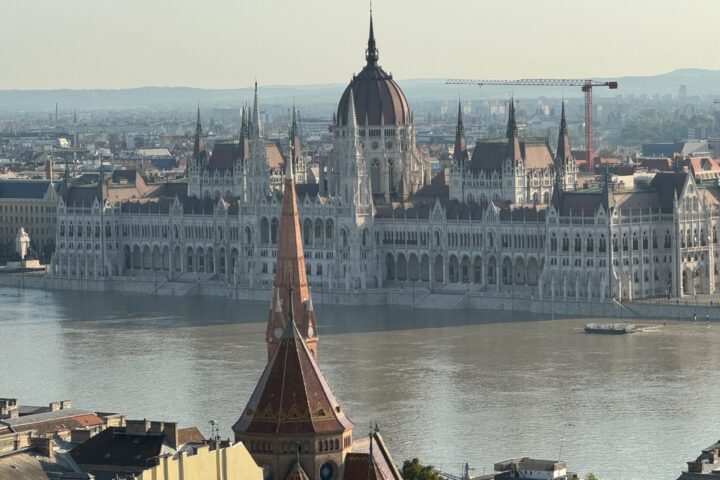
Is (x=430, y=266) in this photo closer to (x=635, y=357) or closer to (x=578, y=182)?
(x=578, y=182)

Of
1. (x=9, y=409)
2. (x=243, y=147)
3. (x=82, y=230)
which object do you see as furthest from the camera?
(x=82, y=230)

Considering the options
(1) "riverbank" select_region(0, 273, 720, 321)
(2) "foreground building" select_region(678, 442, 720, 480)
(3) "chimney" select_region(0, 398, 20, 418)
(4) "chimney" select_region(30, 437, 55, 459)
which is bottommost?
(1) "riverbank" select_region(0, 273, 720, 321)

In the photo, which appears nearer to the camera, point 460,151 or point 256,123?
point 460,151

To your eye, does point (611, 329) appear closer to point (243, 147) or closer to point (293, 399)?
point (243, 147)

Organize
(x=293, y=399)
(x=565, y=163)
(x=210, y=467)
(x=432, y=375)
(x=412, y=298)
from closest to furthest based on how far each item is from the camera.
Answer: (x=210, y=467) < (x=293, y=399) < (x=432, y=375) < (x=412, y=298) < (x=565, y=163)

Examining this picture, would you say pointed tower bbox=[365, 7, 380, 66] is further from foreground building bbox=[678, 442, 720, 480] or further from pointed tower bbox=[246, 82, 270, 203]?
foreground building bbox=[678, 442, 720, 480]

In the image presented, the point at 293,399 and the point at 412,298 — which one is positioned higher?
the point at 293,399

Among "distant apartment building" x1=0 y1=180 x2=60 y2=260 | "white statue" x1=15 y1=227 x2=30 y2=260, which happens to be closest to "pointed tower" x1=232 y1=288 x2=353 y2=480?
"white statue" x1=15 y1=227 x2=30 y2=260

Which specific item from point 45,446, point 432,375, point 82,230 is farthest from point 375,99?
point 45,446
